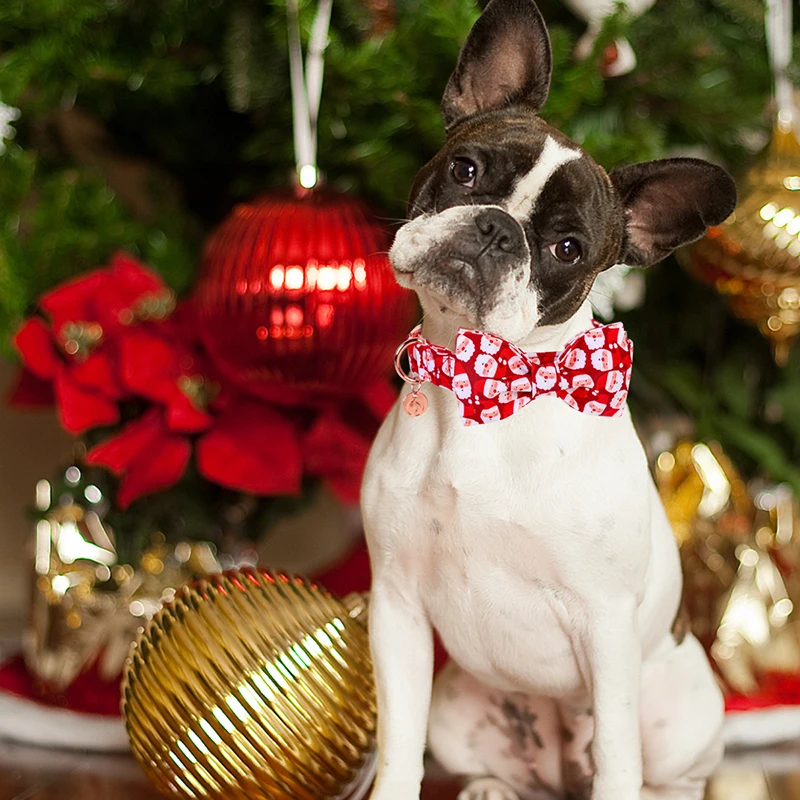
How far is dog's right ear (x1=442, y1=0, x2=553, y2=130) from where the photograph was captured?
1.14m

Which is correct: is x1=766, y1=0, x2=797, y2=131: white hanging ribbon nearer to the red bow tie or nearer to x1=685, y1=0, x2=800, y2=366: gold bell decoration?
x1=685, y1=0, x2=800, y2=366: gold bell decoration

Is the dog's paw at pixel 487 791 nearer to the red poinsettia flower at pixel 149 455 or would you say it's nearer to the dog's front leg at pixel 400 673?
the dog's front leg at pixel 400 673

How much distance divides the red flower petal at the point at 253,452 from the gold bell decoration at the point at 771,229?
65cm

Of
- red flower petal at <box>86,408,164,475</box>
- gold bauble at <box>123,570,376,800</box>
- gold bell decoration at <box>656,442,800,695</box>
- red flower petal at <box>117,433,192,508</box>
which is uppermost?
red flower petal at <box>86,408,164,475</box>

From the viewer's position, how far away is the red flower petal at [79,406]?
162cm

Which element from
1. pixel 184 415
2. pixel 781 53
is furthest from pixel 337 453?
pixel 781 53

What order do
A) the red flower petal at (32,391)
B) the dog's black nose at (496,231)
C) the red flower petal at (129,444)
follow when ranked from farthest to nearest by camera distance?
1. the red flower petal at (32,391)
2. the red flower petal at (129,444)
3. the dog's black nose at (496,231)

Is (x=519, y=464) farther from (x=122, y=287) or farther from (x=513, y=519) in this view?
(x=122, y=287)

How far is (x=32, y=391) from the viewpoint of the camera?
1.73 metres

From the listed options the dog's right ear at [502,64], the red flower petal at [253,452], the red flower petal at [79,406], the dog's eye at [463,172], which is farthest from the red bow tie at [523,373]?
the red flower petal at [79,406]

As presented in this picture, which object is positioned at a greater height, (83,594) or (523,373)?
(523,373)

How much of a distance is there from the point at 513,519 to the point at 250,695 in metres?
0.37

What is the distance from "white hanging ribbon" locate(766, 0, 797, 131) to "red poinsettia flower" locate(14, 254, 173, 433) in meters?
0.93

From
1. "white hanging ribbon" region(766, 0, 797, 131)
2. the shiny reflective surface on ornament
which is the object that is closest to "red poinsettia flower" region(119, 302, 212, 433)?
the shiny reflective surface on ornament
